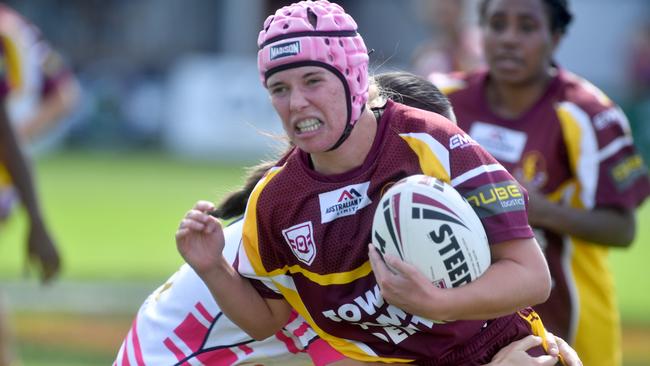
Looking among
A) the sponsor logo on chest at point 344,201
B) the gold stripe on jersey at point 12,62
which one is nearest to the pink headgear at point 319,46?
the sponsor logo on chest at point 344,201

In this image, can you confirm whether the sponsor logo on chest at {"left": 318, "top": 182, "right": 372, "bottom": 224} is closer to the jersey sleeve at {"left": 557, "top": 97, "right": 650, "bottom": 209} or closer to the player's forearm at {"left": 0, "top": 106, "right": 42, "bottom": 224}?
the jersey sleeve at {"left": 557, "top": 97, "right": 650, "bottom": 209}

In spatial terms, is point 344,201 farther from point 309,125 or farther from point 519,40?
point 519,40

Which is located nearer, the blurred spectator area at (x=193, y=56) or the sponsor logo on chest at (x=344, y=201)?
the sponsor logo on chest at (x=344, y=201)

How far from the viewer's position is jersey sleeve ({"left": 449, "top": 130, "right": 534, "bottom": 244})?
12.1ft

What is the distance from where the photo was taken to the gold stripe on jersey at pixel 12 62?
7.47 metres

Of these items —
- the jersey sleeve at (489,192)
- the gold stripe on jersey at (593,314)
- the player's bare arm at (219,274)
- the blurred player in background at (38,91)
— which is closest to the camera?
the jersey sleeve at (489,192)

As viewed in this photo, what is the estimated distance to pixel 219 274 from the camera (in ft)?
13.3

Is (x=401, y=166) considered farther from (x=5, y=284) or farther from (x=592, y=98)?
(x=5, y=284)

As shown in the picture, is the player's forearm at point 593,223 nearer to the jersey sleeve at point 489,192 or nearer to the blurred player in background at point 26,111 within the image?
the jersey sleeve at point 489,192

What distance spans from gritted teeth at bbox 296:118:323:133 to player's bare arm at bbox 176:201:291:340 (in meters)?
0.48

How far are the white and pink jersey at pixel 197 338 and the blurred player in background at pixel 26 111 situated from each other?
1926 mm

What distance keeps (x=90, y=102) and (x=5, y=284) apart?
39.6 feet

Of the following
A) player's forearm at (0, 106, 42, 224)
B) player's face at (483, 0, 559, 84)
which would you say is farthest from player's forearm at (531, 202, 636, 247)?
player's forearm at (0, 106, 42, 224)

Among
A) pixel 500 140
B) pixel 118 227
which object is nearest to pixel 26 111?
pixel 118 227
